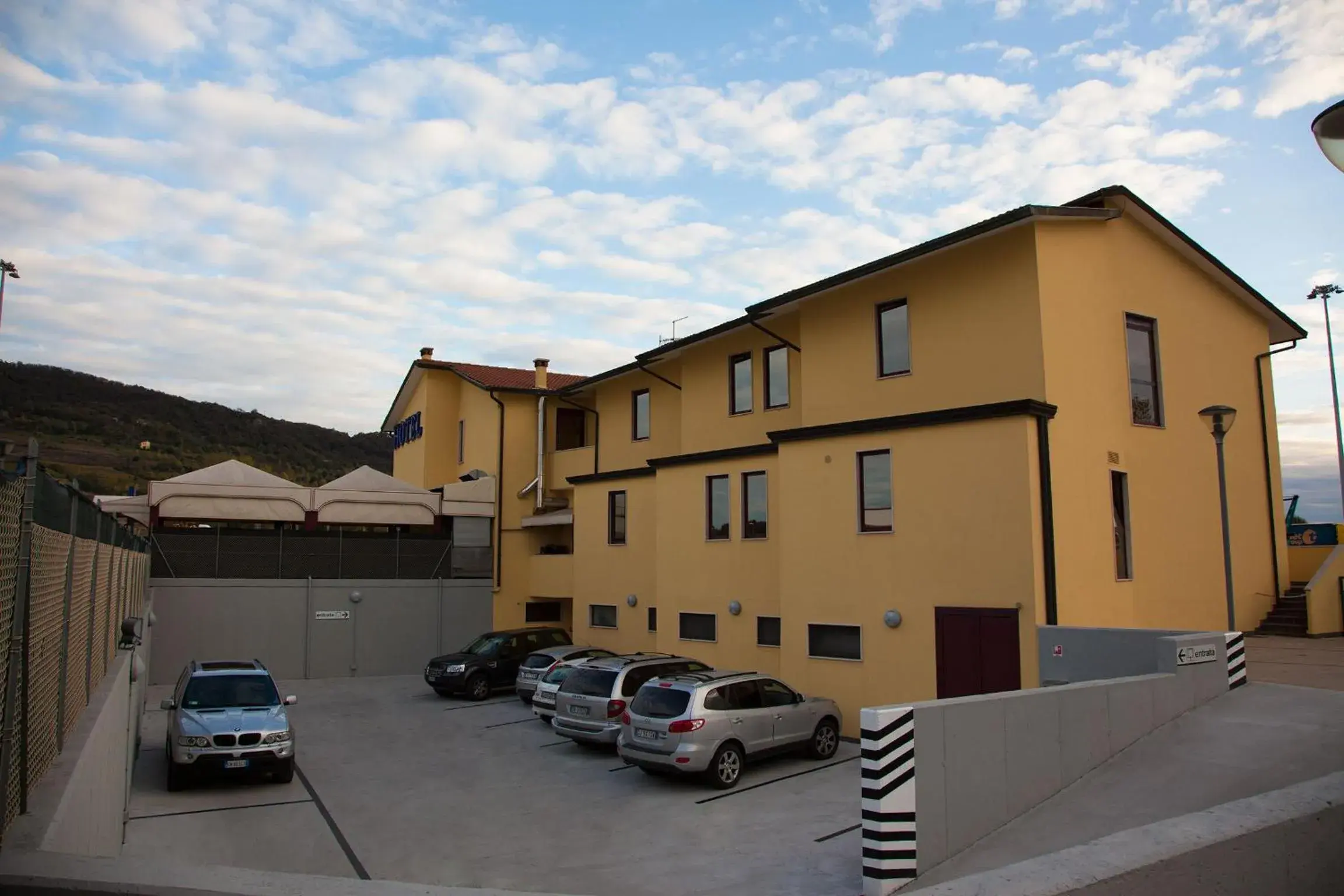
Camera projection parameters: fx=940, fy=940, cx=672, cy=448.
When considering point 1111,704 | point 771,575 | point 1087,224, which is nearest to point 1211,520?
point 1087,224

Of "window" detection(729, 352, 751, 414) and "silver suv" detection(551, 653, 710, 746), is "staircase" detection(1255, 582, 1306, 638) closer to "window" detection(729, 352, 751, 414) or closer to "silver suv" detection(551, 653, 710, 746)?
"window" detection(729, 352, 751, 414)

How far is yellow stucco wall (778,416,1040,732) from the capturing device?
47.8 ft

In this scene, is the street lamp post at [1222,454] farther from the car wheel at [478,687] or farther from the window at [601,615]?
the car wheel at [478,687]

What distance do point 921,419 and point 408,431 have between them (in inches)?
1106

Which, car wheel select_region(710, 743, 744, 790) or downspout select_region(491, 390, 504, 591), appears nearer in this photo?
car wheel select_region(710, 743, 744, 790)

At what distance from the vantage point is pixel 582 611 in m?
26.7

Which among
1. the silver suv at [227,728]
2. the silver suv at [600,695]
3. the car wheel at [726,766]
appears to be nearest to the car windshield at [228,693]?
the silver suv at [227,728]

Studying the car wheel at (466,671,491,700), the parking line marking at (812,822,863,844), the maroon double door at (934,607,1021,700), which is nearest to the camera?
the parking line marking at (812,822,863,844)

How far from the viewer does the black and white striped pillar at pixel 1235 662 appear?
12.2 metres

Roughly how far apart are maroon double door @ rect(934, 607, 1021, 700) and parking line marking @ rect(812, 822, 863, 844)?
3.66 m

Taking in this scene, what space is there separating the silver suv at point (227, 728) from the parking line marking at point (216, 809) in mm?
739

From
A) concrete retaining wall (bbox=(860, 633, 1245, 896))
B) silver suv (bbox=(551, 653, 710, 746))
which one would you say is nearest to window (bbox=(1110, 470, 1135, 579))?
concrete retaining wall (bbox=(860, 633, 1245, 896))

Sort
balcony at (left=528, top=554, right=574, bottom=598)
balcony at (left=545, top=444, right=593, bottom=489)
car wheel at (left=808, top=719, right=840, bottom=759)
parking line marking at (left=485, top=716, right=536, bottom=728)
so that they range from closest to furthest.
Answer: car wheel at (left=808, top=719, right=840, bottom=759) < parking line marking at (left=485, top=716, right=536, bottom=728) < balcony at (left=528, top=554, right=574, bottom=598) < balcony at (left=545, top=444, right=593, bottom=489)

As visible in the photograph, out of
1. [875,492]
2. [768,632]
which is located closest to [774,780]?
[875,492]
